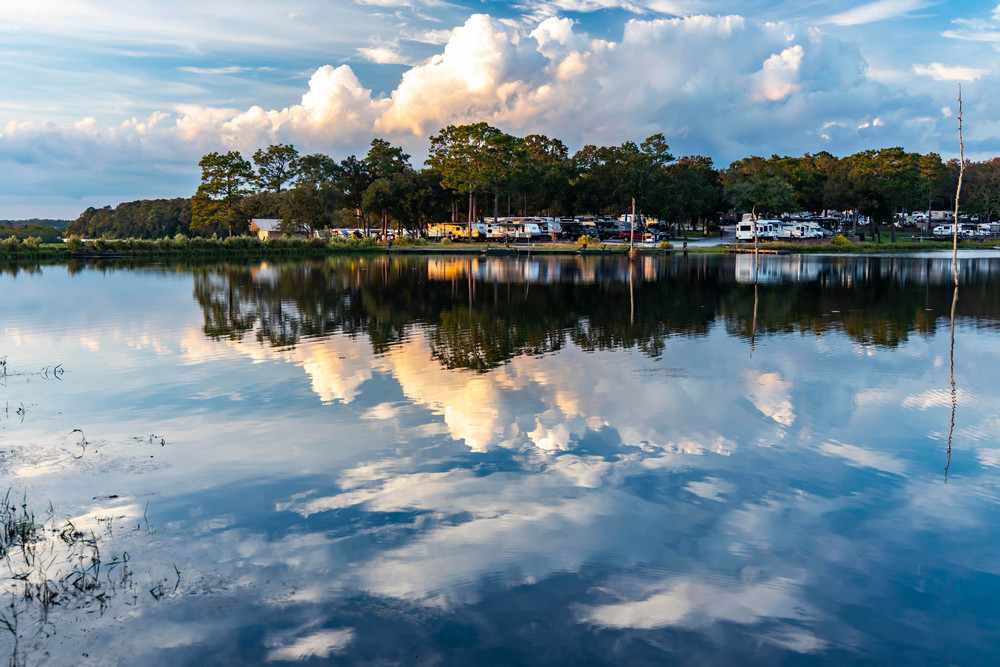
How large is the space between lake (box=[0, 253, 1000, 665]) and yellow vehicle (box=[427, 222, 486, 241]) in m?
101

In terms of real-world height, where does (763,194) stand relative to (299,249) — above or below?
above

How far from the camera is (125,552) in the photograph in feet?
32.5

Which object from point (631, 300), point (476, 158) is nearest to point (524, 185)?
point (476, 158)

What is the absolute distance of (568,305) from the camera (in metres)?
39.1

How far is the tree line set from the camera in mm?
122750

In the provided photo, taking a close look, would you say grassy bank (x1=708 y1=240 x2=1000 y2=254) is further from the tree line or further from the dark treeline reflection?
the dark treeline reflection

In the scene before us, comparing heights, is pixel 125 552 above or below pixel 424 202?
below

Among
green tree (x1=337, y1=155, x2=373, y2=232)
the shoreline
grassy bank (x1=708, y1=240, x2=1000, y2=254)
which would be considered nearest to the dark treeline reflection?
the shoreline

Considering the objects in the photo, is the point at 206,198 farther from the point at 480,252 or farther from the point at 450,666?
the point at 450,666

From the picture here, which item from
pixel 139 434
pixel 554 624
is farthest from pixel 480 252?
pixel 554 624

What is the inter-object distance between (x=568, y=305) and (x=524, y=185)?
90.3 m

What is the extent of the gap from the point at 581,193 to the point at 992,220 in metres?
101

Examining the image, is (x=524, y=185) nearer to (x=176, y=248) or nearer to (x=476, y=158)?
(x=476, y=158)

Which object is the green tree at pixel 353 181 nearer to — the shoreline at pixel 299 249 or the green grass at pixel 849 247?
the shoreline at pixel 299 249
